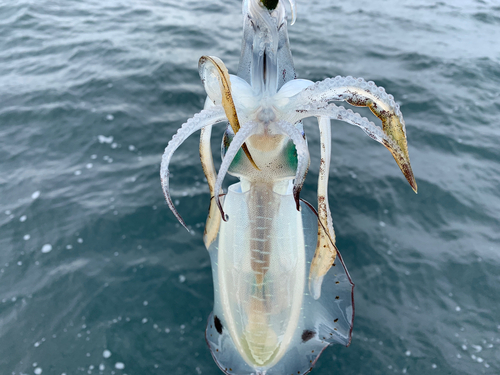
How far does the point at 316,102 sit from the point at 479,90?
24.2 ft

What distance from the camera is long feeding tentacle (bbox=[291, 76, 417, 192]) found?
1.50 m

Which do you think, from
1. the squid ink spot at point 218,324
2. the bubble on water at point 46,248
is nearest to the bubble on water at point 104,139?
the bubble on water at point 46,248

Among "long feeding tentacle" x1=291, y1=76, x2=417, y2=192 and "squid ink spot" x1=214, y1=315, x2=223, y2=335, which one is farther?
"squid ink spot" x1=214, y1=315, x2=223, y2=335

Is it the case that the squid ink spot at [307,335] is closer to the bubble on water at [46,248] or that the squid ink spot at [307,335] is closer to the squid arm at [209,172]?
the squid arm at [209,172]

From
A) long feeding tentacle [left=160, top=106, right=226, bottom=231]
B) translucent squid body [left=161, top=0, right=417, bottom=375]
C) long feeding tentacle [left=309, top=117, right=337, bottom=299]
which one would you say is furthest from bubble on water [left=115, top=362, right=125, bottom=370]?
long feeding tentacle [left=160, top=106, right=226, bottom=231]

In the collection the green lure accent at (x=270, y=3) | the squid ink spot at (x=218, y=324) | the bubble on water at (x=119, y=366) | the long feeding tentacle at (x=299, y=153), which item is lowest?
the bubble on water at (x=119, y=366)

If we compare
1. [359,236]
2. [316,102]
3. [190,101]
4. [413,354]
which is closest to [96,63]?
[190,101]

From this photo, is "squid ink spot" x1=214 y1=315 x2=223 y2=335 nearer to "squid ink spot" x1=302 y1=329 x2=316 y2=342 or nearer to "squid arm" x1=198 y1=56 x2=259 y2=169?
"squid ink spot" x1=302 y1=329 x2=316 y2=342

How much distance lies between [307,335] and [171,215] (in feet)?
9.00

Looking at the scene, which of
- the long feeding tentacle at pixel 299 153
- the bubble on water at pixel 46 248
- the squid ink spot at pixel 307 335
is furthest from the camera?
the bubble on water at pixel 46 248

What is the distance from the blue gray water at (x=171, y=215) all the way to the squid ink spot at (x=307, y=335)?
1101 millimetres

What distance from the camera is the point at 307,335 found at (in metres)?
2.55

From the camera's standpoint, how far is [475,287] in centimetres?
402

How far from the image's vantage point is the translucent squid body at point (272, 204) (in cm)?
154
